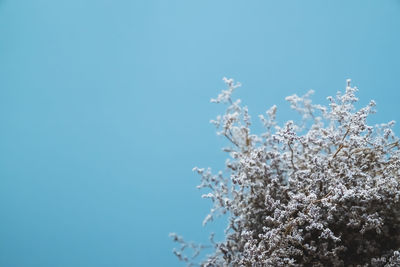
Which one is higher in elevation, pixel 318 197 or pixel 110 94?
pixel 110 94

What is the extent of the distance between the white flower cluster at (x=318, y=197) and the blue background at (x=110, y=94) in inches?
60.5

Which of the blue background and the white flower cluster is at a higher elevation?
the blue background

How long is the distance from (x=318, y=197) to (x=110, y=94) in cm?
214

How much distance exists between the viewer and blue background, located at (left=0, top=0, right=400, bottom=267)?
2.56 metres

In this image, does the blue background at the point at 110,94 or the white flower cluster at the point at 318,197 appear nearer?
the white flower cluster at the point at 318,197

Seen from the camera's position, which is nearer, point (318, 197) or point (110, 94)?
point (318, 197)

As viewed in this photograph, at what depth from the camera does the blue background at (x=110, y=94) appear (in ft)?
8.41

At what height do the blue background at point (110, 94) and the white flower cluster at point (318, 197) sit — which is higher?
the blue background at point (110, 94)

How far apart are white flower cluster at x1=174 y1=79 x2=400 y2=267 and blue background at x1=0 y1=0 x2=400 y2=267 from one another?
1537 mm

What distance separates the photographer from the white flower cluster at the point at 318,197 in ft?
2.41

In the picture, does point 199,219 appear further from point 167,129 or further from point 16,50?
point 16,50

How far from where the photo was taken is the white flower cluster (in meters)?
0.73

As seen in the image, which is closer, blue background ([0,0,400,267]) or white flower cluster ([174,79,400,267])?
white flower cluster ([174,79,400,267])

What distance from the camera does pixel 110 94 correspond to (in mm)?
2732
